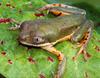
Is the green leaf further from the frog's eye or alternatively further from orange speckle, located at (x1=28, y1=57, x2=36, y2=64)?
the frog's eye

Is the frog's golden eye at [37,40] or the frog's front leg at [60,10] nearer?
the frog's golden eye at [37,40]

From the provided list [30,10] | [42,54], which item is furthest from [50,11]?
[42,54]

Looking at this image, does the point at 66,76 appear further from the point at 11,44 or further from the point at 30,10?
the point at 30,10

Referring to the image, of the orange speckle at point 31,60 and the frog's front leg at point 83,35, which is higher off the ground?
the frog's front leg at point 83,35

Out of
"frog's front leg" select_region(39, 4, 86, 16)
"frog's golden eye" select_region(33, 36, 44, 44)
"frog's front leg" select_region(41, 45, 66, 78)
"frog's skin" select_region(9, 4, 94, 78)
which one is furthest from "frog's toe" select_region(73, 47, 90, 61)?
"frog's front leg" select_region(39, 4, 86, 16)

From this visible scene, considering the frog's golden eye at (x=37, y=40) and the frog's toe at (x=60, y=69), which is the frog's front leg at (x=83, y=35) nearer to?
the frog's toe at (x=60, y=69)

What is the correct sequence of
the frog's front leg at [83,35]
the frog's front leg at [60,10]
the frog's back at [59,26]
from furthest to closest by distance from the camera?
the frog's front leg at [60,10] < the frog's front leg at [83,35] < the frog's back at [59,26]

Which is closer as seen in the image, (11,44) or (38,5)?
(11,44)

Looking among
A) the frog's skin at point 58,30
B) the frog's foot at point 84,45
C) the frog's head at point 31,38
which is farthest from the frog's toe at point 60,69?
the frog's head at point 31,38
